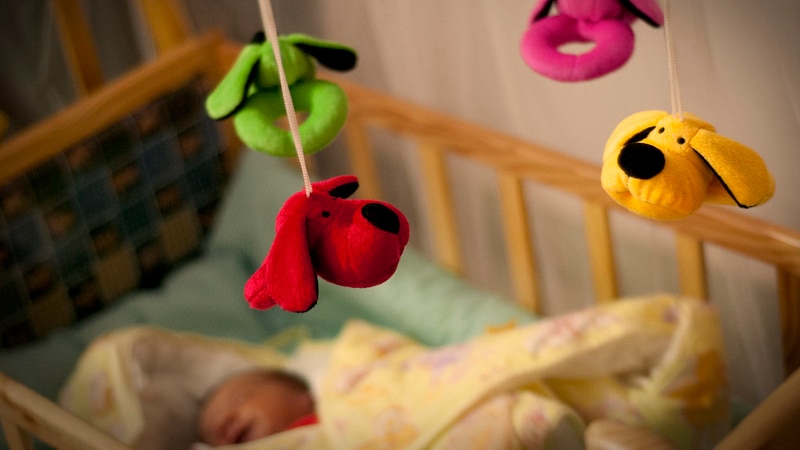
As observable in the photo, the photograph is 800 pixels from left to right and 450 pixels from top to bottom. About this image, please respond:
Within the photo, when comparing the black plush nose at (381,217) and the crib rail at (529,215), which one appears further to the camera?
the crib rail at (529,215)

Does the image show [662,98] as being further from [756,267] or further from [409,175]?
[409,175]

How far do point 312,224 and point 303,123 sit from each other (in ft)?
0.39

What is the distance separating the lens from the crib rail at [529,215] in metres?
1.06

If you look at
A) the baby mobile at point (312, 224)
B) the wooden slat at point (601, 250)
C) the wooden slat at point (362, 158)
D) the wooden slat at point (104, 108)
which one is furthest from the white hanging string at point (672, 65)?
the wooden slat at point (104, 108)

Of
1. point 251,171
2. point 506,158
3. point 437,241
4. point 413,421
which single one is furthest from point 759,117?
point 251,171

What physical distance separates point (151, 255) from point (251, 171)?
241 millimetres

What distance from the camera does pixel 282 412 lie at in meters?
1.31

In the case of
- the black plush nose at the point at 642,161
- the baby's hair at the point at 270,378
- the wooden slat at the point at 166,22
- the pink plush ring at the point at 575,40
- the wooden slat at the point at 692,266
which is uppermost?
the pink plush ring at the point at 575,40

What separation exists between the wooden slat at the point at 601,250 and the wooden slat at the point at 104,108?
80cm

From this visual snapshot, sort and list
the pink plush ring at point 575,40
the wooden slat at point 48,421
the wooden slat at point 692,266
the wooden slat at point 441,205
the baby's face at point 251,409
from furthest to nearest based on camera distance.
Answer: the wooden slat at point 441,205 → the baby's face at point 251,409 → the wooden slat at point 692,266 → the wooden slat at point 48,421 → the pink plush ring at point 575,40

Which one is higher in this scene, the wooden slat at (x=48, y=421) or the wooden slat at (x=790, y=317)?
the wooden slat at (x=48, y=421)

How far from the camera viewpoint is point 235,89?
80 cm

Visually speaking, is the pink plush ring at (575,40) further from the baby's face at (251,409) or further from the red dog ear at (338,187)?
the baby's face at (251,409)

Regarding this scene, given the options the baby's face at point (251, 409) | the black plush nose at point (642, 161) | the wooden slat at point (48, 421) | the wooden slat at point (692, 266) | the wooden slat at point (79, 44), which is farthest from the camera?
the wooden slat at point (79, 44)
